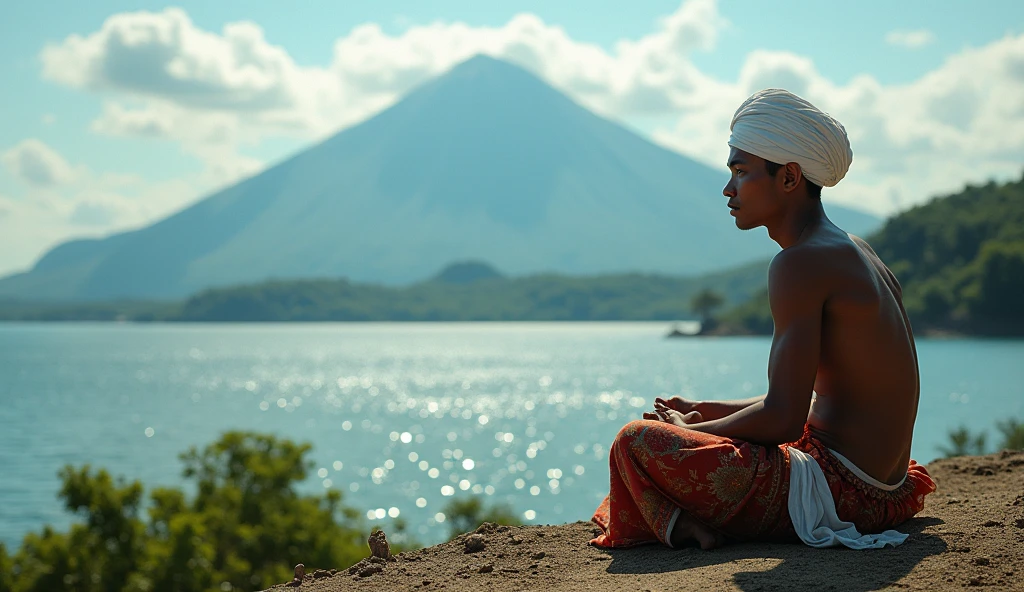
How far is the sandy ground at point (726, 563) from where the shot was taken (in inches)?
143

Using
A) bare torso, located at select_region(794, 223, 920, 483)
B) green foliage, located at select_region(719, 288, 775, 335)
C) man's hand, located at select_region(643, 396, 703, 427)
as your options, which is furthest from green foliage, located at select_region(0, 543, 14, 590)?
green foliage, located at select_region(719, 288, 775, 335)

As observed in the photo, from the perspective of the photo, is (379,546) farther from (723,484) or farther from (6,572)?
(6,572)

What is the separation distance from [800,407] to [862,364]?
350 mm

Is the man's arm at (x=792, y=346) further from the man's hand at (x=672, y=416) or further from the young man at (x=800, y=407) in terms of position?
the man's hand at (x=672, y=416)

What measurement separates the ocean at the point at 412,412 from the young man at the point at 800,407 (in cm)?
2413

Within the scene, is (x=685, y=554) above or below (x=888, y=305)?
below

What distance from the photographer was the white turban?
160 inches

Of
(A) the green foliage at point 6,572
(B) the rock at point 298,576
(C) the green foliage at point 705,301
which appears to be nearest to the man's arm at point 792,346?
(B) the rock at point 298,576

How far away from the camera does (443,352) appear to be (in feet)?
422

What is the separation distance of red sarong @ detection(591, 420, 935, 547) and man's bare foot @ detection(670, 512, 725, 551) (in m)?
0.03

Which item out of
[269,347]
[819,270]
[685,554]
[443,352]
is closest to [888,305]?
[819,270]

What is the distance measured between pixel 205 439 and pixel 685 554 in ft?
163

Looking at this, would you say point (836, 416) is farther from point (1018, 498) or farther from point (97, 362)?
point (97, 362)

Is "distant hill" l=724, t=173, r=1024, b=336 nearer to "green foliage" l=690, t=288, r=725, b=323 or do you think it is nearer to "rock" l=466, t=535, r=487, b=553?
"green foliage" l=690, t=288, r=725, b=323
